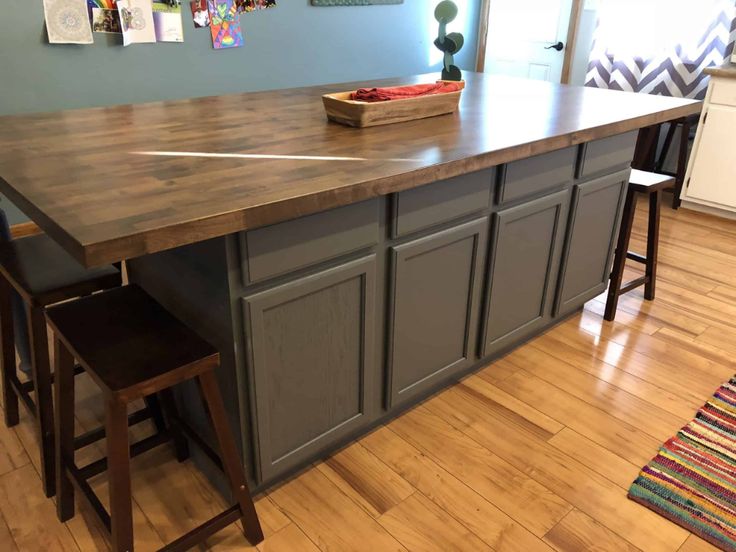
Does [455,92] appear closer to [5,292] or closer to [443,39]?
[443,39]

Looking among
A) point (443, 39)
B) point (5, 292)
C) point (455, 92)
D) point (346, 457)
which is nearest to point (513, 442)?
point (346, 457)

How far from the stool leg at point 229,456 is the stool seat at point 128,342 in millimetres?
70

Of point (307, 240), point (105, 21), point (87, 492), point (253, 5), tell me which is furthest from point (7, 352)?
point (253, 5)

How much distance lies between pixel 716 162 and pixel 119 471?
159 inches

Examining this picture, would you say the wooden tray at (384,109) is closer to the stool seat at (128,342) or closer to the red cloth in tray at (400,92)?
the red cloth in tray at (400,92)

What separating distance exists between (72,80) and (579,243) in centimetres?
288

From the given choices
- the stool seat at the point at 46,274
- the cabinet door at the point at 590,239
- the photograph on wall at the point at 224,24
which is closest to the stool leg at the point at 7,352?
the stool seat at the point at 46,274

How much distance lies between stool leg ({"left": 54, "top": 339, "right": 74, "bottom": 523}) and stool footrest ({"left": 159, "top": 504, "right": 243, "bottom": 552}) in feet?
1.17

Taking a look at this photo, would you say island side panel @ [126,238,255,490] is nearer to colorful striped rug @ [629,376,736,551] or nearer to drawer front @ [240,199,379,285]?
drawer front @ [240,199,379,285]

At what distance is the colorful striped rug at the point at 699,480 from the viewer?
1.75 m

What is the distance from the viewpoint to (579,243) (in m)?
2.52

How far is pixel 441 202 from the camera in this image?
1.80 meters

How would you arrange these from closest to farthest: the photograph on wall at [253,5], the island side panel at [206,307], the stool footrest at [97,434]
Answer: the island side panel at [206,307] → the stool footrest at [97,434] → the photograph on wall at [253,5]

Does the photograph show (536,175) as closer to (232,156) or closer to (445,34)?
(445,34)
